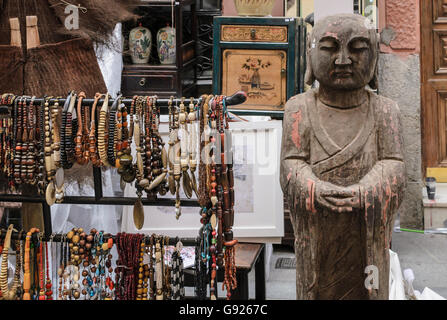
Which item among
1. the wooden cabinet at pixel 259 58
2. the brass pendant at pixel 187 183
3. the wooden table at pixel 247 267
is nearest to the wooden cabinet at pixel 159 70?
the wooden cabinet at pixel 259 58

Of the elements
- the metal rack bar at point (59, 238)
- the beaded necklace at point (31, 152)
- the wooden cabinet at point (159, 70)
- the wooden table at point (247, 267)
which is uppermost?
the wooden cabinet at point (159, 70)

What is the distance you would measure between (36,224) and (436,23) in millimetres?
3399

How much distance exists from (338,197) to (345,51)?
1.64 feet

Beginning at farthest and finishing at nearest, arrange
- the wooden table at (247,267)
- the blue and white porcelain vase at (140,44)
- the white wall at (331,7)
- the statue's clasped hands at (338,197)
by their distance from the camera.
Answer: the blue and white porcelain vase at (140,44), the white wall at (331,7), the wooden table at (247,267), the statue's clasped hands at (338,197)

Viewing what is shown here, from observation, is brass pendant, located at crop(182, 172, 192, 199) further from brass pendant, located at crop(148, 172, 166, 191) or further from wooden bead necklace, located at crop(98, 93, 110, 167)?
wooden bead necklace, located at crop(98, 93, 110, 167)

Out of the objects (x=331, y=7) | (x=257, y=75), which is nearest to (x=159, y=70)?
(x=257, y=75)

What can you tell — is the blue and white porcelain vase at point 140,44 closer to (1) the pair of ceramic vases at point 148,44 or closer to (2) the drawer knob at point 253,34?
(1) the pair of ceramic vases at point 148,44

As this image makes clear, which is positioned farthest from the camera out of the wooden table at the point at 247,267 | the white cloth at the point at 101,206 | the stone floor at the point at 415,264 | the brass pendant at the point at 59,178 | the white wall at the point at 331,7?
the stone floor at the point at 415,264

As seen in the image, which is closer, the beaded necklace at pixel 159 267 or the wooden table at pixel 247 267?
the beaded necklace at pixel 159 267

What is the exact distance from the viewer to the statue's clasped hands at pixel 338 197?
190cm

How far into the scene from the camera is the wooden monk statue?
1.94 m

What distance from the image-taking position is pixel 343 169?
1.99 m

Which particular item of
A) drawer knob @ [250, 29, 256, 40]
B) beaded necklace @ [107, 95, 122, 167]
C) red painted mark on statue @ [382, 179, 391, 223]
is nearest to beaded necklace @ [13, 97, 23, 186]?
beaded necklace @ [107, 95, 122, 167]

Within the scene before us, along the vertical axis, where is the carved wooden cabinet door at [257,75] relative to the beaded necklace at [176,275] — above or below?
above
